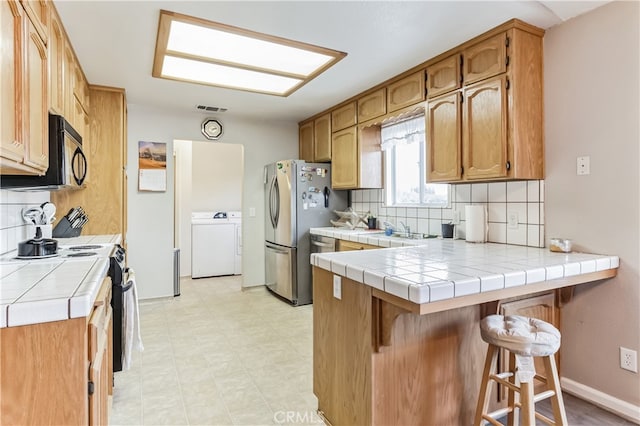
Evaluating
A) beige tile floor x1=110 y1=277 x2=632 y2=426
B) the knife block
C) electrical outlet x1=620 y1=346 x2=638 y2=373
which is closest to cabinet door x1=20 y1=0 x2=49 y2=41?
the knife block

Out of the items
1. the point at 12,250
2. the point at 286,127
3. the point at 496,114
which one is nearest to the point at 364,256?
the point at 496,114

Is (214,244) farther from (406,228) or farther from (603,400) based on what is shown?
(603,400)

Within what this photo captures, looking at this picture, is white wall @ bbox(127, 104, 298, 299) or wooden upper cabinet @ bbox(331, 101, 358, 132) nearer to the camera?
wooden upper cabinet @ bbox(331, 101, 358, 132)

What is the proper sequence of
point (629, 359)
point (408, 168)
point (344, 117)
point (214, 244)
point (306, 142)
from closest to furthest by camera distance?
point (629, 359) → point (408, 168) → point (344, 117) → point (306, 142) → point (214, 244)

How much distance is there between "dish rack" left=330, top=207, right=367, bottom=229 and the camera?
4.14 meters

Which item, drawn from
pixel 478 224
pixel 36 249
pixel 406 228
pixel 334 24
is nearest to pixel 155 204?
pixel 36 249

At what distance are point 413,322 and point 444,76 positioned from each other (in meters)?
1.94

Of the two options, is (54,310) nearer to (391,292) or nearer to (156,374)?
(391,292)

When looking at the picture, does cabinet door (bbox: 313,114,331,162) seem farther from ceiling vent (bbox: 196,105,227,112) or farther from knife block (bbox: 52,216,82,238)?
knife block (bbox: 52,216,82,238)

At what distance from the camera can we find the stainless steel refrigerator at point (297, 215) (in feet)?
13.7

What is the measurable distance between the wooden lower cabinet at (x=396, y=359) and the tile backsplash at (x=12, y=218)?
5.88 ft

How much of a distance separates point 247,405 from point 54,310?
1388mm

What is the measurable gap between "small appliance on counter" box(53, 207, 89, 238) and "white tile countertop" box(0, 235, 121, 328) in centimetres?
145

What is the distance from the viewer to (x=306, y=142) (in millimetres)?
4891
